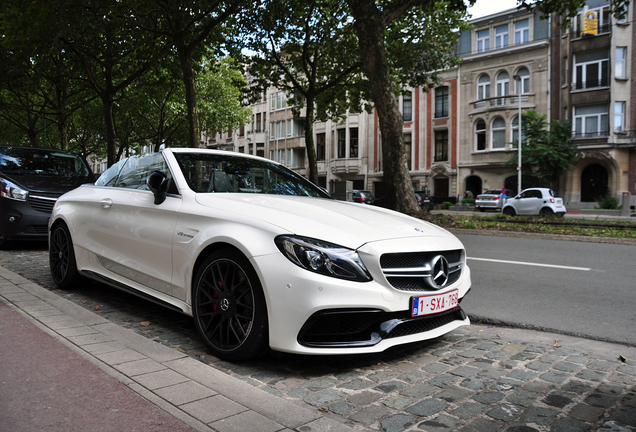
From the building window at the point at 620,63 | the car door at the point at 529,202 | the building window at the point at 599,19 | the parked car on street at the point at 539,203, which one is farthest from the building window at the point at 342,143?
the car door at the point at 529,202

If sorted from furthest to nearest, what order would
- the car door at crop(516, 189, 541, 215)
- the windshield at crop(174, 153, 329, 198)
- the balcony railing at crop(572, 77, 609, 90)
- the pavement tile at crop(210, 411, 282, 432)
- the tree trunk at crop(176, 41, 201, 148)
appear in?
the balcony railing at crop(572, 77, 609, 90)
the car door at crop(516, 189, 541, 215)
the tree trunk at crop(176, 41, 201, 148)
the windshield at crop(174, 153, 329, 198)
the pavement tile at crop(210, 411, 282, 432)

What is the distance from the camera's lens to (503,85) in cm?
4053

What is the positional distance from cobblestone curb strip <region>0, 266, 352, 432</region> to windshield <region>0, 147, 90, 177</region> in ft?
21.6

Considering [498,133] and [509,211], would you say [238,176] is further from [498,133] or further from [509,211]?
[498,133]

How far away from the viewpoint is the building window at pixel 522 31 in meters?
39.2

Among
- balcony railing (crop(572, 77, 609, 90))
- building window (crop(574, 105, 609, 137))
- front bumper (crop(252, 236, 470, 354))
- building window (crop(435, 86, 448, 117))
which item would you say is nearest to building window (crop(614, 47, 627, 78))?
balcony railing (crop(572, 77, 609, 90))

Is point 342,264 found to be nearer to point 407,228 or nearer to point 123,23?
point 407,228

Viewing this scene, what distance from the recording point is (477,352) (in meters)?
3.90

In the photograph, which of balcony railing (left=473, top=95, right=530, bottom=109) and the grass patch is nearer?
the grass patch

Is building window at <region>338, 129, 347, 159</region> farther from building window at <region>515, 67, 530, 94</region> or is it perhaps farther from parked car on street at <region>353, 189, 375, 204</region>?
building window at <region>515, 67, 530, 94</region>

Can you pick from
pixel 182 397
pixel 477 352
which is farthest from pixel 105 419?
pixel 477 352

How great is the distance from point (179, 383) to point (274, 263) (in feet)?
2.88

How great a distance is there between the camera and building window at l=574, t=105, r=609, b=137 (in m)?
36.0

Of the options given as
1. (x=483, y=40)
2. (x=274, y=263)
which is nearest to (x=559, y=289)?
(x=274, y=263)
